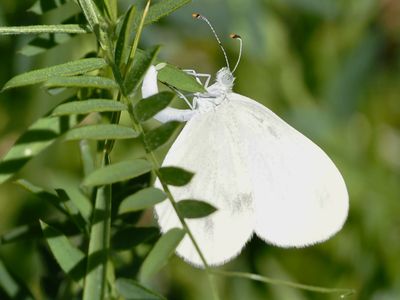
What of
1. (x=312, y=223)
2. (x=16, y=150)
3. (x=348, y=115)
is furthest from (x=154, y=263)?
(x=348, y=115)

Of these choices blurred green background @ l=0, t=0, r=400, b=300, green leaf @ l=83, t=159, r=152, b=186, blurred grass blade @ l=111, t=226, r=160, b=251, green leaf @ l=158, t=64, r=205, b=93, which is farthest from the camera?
blurred green background @ l=0, t=0, r=400, b=300

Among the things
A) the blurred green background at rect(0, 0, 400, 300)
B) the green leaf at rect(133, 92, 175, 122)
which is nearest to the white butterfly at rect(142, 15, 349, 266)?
the green leaf at rect(133, 92, 175, 122)

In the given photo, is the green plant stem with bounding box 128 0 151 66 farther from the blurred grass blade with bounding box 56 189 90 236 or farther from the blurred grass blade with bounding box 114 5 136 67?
the blurred grass blade with bounding box 56 189 90 236

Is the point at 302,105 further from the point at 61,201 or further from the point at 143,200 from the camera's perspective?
the point at 143,200

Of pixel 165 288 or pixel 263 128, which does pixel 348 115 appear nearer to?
pixel 165 288

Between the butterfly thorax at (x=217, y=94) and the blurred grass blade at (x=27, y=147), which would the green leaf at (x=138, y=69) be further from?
the butterfly thorax at (x=217, y=94)

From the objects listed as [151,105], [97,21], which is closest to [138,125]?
[151,105]
